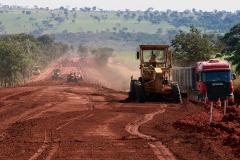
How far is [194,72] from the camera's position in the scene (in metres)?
37.3

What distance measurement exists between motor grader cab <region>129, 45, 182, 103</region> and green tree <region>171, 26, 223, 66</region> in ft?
103

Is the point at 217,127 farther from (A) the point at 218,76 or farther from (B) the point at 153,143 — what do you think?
(A) the point at 218,76

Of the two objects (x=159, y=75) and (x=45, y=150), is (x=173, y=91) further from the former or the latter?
(x=45, y=150)

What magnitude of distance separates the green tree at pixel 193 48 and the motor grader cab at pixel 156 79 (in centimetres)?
3140

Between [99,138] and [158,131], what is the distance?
251cm

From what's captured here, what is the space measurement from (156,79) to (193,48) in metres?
→ 33.7

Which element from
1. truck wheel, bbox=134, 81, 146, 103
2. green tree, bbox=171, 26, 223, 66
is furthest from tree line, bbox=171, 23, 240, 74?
truck wheel, bbox=134, 81, 146, 103

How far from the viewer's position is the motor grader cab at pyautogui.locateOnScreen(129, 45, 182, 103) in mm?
28173

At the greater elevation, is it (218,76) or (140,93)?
(218,76)

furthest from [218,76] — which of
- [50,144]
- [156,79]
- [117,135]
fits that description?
[50,144]

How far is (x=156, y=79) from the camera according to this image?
28125 mm

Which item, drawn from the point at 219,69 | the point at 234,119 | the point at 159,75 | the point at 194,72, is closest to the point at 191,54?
the point at 194,72

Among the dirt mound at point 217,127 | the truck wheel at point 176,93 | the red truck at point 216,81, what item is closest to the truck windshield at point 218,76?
the red truck at point 216,81

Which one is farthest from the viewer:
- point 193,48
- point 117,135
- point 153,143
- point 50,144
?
point 193,48
